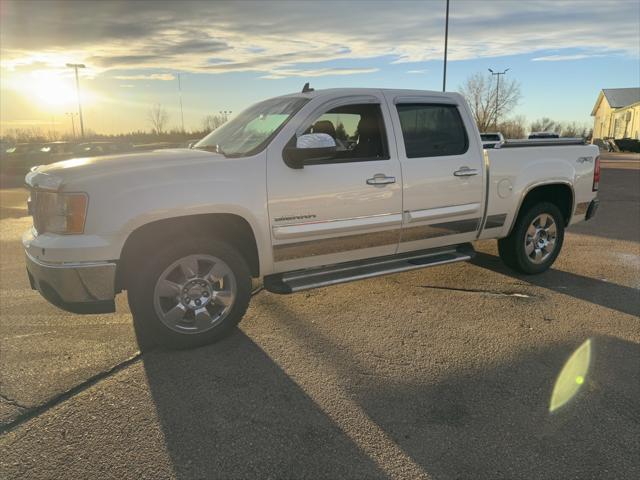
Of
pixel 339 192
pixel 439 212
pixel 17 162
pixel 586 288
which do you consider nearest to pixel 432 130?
pixel 439 212

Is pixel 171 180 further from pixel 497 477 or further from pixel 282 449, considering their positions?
pixel 497 477

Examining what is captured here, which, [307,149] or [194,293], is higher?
[307,149]

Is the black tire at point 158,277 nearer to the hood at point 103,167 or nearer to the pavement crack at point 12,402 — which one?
the hood at point 103,167

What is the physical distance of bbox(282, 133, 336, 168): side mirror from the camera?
12.4 feet

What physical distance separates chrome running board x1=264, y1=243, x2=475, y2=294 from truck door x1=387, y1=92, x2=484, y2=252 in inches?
4.1

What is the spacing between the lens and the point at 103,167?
3574mm

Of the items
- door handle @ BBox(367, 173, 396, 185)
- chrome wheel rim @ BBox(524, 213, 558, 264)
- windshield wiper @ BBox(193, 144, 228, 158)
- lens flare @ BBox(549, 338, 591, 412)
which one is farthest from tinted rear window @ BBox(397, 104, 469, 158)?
lens flare @ BBox(549, 338, 591, 412)

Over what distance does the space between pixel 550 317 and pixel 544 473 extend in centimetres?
229

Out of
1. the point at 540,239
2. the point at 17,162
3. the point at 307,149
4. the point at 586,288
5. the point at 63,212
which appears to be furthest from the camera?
the point at 17,162

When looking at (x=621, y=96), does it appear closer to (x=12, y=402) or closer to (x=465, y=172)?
(x=465, y=172)

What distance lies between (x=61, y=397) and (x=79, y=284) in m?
0.75

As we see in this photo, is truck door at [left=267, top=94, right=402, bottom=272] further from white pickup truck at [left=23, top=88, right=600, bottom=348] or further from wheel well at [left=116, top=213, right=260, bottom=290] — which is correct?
wheel well at [left=116, top=213, right=260, bottom=290]

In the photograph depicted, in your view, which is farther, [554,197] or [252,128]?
[554,197]

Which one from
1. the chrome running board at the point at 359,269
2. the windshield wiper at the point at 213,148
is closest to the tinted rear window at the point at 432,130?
the chrome running board at the point at 359,269
